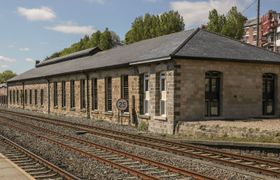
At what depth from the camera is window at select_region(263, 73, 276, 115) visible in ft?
71.4

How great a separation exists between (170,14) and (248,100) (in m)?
40.9

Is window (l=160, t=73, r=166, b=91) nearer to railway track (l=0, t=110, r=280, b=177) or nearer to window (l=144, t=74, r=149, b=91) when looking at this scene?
window (l=144, t=74, r=149, b=91)

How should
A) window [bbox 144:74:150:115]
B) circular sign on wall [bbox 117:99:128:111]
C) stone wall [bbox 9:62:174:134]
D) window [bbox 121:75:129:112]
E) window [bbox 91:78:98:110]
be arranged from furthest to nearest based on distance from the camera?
window [bbox 91:78:98:110]
window [bbox 121:75:129:112]
circular sign on wall [bbox 117:99:128:111]
window [bbox 144:74:150:115]
stone wall [bbox 9:62:174:134]

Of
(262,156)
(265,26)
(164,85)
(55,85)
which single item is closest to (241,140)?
(262,156)

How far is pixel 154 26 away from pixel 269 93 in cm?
4095

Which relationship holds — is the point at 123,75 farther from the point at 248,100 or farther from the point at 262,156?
the point at 262,156

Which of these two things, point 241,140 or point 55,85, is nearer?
point 241,140

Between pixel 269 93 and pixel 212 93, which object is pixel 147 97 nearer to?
pixel 212 93

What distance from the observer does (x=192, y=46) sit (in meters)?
20.4

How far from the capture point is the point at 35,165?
11375 millimetres

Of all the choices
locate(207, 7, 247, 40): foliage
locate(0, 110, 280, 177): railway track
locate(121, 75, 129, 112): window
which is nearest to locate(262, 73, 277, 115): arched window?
locate(121, 75, 129, 112): window

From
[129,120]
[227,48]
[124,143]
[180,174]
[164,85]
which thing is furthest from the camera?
[129,120]

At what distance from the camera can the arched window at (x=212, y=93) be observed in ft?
65.7

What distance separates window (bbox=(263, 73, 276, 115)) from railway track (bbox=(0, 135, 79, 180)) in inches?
529
